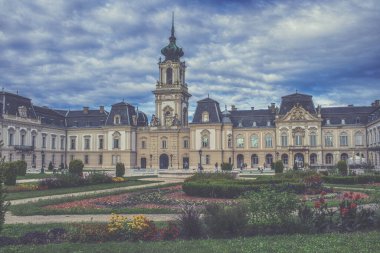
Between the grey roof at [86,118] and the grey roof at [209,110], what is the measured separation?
19303 mm

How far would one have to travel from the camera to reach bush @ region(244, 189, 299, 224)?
11.2 metres

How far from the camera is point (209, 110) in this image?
6912 cm

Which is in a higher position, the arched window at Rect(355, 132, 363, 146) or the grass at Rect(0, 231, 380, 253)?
the arched window at Rect(355, 132, 363, 146)

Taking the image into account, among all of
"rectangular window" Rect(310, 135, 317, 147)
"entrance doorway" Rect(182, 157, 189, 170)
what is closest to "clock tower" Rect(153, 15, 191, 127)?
"entrance doorway" Rect(182, 157, 189, 170)

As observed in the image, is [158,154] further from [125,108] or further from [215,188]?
[215,188]

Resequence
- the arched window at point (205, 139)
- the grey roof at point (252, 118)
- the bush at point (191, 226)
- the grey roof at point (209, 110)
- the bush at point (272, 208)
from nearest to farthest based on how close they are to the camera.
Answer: the bush at point (191, 226)
the bush at point (272, 208)
the arched window at point (205, 139)
the grey roof at point (209, 110)
the grey roof at point (252, 118)

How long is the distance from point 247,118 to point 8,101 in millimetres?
39675

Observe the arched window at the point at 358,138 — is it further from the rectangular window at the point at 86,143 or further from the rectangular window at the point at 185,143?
the rectangular window at the point at 86,143

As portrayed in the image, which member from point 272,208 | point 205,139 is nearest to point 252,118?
point 205,139

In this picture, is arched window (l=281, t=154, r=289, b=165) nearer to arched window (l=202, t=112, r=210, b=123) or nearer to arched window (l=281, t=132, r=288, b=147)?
arched window (l=281, t=132, r=288, b=147)

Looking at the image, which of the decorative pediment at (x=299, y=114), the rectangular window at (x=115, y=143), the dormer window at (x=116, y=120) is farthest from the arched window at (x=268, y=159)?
the dormer window at (x=116, y=120)

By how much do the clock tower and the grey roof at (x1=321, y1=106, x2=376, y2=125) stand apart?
987 inches

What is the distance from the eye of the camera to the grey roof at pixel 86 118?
77.5m

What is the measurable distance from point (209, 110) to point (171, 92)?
858 cm
